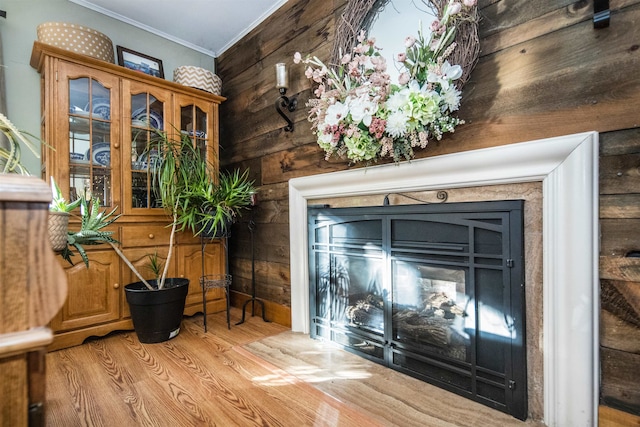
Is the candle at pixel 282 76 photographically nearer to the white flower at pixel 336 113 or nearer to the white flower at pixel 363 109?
the white flower at pixel 336 113

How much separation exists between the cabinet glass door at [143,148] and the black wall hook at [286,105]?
940 mm

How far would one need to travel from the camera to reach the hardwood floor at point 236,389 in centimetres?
130

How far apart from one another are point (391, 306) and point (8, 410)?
1.49 m

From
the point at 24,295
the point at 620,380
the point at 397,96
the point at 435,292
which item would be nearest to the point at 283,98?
the point at 397,96

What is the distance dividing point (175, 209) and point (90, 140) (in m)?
0.70

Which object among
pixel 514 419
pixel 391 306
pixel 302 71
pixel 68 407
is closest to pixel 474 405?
pixel 514 419

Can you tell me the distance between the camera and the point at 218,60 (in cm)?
308

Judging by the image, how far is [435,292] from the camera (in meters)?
1.56

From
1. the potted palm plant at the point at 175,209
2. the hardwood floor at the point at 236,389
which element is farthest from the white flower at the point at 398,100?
the hardwood floor at the point at 236,389

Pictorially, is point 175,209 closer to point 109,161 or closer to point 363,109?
point 109,161

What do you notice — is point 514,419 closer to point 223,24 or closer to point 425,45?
point 425,45

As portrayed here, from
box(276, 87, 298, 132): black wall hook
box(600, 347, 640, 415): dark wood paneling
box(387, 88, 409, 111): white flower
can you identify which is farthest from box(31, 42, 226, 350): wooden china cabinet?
box(600, 347, 640, 415): dark wood paneling

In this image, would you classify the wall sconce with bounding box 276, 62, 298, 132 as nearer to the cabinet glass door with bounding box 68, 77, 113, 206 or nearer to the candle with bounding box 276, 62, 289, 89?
the candle with bounding box 276, 62, 289, 89

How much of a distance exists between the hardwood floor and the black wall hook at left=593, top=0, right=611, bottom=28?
1484 millimetres
